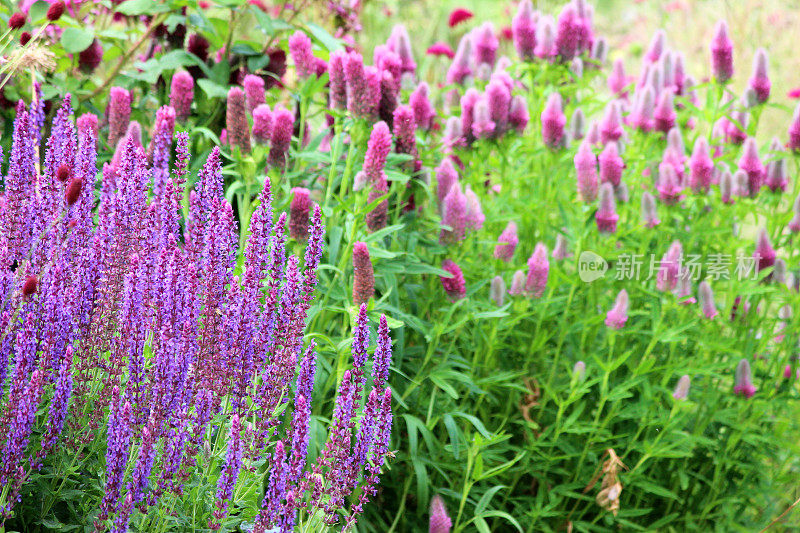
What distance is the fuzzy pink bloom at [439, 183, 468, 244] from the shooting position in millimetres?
3064

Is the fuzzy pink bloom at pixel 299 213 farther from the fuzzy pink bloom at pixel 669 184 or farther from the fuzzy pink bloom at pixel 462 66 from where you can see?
the fuzzy pink bloom at pixel 462 66

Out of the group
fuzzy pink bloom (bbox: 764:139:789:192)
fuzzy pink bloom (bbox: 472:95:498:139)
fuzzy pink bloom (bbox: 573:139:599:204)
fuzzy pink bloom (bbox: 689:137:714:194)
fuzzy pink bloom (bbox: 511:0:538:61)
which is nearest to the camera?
fuzzy pink bloom (bbox: 573:139:599:204)

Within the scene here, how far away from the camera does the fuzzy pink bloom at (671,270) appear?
10.9 ft

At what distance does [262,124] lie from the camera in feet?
9.35

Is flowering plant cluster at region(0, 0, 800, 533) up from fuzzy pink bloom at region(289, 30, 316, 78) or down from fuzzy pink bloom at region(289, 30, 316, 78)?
down

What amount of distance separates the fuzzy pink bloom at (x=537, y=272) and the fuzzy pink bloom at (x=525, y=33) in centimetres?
133

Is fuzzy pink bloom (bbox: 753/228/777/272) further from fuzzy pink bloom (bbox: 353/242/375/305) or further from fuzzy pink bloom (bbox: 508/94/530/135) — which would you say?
fuzzy pink bloom (bbox: 353/242/375/305)

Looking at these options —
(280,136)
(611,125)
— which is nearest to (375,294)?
(280,136)

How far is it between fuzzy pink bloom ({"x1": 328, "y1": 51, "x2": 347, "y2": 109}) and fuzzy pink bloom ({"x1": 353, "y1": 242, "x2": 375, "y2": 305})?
0.77 meters

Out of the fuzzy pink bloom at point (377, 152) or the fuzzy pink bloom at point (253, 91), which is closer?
the fuzzy pink bloom at point (377, 152)

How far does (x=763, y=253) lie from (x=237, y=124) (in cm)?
237

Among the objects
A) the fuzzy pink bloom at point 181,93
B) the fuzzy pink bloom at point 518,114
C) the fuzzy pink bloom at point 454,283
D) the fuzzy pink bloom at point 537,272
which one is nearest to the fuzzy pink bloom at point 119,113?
the fuzzy pink bloom at point 181,93

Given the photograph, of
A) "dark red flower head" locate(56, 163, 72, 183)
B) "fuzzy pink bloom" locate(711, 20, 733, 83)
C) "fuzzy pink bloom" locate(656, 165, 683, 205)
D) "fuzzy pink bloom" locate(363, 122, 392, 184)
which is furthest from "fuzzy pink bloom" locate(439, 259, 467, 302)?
"fuzzy pink bloom" locate(711, 20, 733, 83)

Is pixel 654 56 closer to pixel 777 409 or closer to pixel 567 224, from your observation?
pixel 567 224
